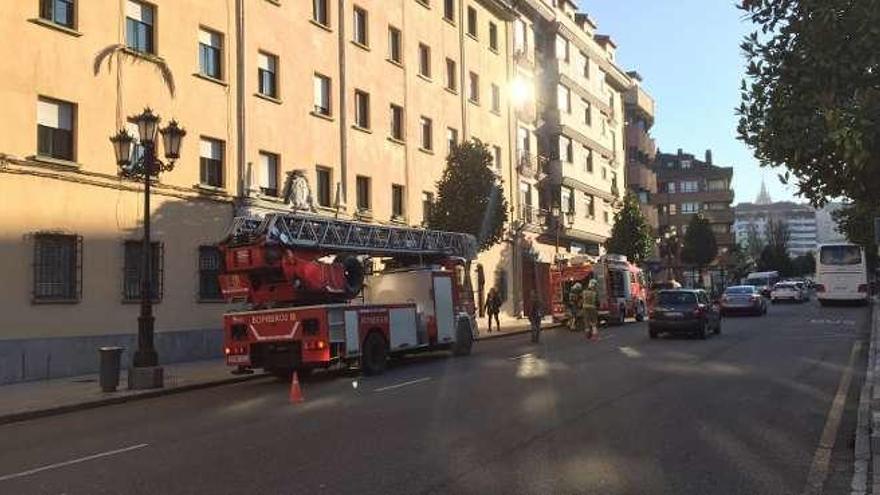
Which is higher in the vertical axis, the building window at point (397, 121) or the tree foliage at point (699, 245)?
the building window at point (397, 121)

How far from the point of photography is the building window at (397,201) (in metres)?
33.5

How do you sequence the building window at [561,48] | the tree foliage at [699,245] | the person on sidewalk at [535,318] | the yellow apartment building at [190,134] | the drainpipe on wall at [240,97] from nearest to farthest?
1. the yellow apartment building at [190,134]
2. the drainpipe on wall at [240,97]
3. the person on sidewalk at [535,318]
4. the building window at [561,48]
5. the tree foliage at [699,245]

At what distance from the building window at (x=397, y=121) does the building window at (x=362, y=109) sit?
2102mm

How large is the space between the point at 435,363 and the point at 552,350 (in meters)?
3.68

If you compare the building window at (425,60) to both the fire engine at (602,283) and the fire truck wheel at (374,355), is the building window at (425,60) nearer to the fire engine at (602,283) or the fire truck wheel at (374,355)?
the fire engine at (602,283)

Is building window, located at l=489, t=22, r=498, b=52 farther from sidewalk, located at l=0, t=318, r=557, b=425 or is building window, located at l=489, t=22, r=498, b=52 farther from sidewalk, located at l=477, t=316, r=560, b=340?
sidewalk, located at l=0, t=318, r=557, b=425

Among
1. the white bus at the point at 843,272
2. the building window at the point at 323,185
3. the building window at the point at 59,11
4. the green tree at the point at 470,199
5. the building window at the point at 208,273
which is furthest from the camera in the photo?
the white bus at the point at 843,272

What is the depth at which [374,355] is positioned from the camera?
1841cm

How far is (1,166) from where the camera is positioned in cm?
1812

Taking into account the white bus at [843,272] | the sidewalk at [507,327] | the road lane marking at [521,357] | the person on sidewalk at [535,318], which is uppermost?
the white bus at [843,272]

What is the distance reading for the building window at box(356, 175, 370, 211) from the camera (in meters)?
31.3

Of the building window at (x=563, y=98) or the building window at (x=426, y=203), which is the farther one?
the building window at (x=563, y=98)

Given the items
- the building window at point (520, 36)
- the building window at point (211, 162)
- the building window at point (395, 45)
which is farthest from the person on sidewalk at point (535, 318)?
the building window at point (520, 36)

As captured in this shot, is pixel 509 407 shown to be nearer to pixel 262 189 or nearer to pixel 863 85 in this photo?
pixel 863 85
